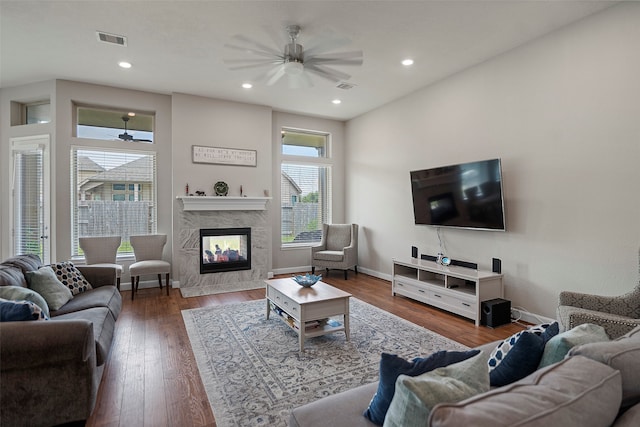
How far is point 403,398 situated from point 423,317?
328 cm

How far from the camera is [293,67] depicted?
10.4 feet

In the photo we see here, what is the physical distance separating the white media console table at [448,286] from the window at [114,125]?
4735 mm

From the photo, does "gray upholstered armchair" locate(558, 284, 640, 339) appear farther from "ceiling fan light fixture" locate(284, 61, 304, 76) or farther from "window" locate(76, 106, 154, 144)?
"window" locate(76, 106, 154, 144)

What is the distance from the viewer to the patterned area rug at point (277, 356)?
2.24m

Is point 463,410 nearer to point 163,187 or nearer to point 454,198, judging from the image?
point 454,198

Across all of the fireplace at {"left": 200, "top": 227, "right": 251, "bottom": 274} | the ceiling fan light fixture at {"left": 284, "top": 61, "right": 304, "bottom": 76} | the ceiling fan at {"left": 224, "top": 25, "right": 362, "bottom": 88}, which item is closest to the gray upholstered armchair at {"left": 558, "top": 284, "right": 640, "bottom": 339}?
the ceiling fan at {"left": 224, "top": 25, "right": 362, "bottom": 88}

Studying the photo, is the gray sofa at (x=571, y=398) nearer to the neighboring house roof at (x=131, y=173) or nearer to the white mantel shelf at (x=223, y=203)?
the white mantel shelf at (x=223, y=203)

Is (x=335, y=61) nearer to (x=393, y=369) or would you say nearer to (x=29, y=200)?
(x=393, y=369)

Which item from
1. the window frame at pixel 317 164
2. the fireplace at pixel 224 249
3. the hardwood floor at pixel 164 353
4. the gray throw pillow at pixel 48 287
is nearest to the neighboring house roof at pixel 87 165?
the fireplace at pixel 224 249

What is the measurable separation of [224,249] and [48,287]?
10.2ft

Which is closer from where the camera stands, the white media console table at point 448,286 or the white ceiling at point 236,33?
the white ceiling at point 236,33

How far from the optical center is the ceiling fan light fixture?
316cm

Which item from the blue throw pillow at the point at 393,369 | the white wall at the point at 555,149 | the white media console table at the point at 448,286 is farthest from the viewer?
the white media console table at the point at 448,286

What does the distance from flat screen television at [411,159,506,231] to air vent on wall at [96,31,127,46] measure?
4116 millimetres
